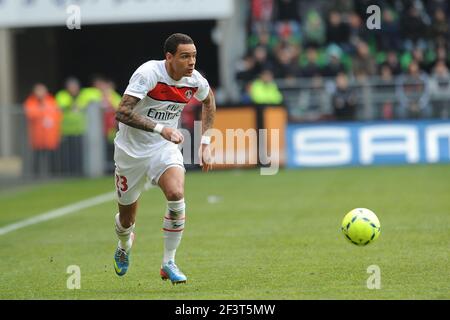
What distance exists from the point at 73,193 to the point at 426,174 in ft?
23.1

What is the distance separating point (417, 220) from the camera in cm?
1428

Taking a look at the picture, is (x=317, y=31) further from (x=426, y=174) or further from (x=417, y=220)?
(x=417, y=220)

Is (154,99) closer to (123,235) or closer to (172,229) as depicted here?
(172,229)

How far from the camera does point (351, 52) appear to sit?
91.1 ft

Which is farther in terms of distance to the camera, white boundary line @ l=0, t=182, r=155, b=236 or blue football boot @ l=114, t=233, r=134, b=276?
white boundary line @ l=0, t=182, r=155, b=236

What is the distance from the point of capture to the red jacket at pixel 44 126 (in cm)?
2328

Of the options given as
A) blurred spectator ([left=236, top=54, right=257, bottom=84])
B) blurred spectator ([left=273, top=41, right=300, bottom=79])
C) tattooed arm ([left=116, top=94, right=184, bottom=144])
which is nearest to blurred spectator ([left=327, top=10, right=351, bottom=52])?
blurred spectator ([left=273, top=41, right=300, bottom=79])

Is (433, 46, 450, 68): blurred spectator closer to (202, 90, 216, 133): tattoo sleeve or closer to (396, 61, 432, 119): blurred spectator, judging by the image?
(396, 61, 432, 119): blurred spectator

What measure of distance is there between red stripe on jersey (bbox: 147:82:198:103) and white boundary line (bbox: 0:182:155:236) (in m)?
4.83

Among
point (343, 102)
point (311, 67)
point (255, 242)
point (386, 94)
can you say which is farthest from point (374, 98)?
point (255, 242)

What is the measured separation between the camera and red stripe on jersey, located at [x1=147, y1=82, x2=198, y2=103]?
9.73 metres

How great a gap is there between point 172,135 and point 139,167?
2.77 ft
